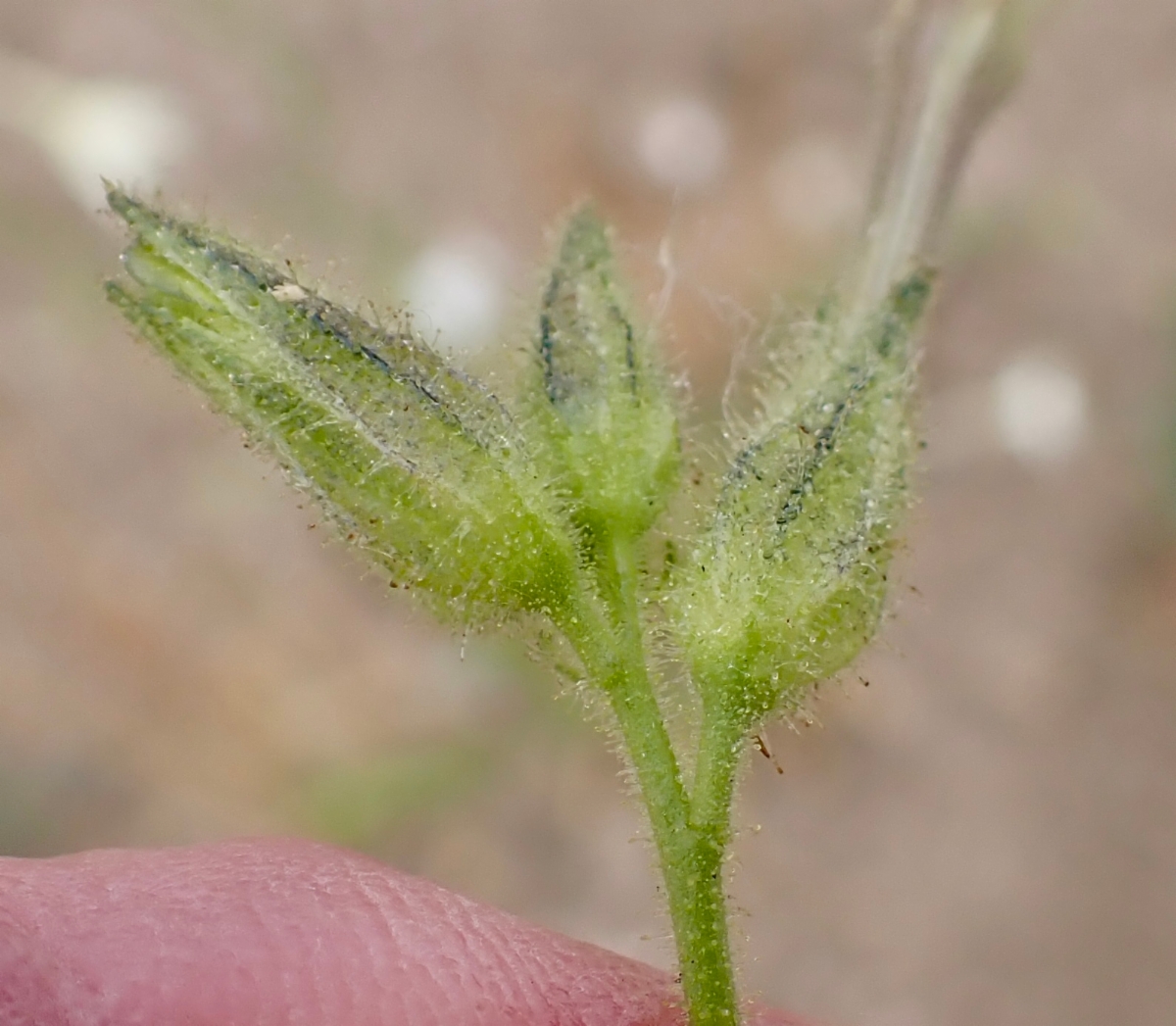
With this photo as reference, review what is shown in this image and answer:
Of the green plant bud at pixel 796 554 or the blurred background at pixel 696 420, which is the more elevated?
the blurred background at pixel 696 420

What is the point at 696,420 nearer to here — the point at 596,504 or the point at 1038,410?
the point at 1038,410

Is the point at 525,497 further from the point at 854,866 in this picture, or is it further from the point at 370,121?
the point at 370,121

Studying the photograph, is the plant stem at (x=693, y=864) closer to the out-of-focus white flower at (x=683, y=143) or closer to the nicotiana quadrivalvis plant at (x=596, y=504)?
the nicotiana quadrivalvis plant at (x=596, y=504)

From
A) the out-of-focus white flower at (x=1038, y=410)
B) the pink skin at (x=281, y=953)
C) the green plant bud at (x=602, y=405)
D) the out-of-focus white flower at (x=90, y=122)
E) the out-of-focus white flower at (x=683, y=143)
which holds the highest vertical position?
the out-of-focus white flower at (x=683, y=143)

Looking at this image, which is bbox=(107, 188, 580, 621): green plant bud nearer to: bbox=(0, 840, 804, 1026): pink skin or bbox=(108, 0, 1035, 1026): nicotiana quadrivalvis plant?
bbox=(108, 0, 1035, 1026): nicotiana quadrivalvis plant

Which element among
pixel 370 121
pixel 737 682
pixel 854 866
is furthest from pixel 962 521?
pixel 737 682

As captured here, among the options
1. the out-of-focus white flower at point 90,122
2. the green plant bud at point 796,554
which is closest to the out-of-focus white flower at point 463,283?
the out-of-focus white flower at point 90,122
